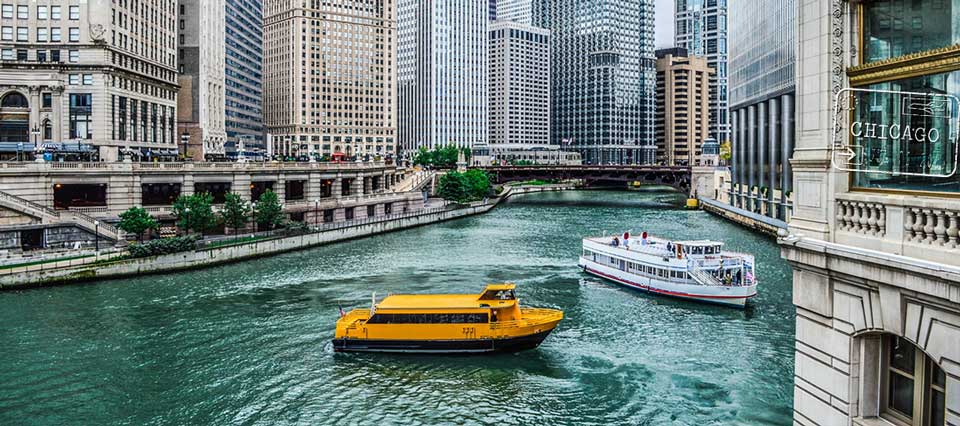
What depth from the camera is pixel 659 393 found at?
3722 cm

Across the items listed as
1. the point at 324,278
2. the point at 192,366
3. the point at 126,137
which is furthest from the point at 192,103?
the point at 192,366

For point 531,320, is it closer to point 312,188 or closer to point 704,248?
point 704,248

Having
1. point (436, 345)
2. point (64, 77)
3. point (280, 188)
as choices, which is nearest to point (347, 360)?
point (436, 345)

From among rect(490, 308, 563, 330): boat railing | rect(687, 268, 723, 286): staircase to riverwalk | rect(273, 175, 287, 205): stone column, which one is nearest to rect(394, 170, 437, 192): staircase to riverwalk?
rect(273, 175, 287, 205): stone column

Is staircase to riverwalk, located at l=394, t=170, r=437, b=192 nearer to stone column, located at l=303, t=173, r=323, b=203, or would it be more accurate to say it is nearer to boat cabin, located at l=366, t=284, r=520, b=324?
stone column, located at l=303, t=173, r=323, b=203

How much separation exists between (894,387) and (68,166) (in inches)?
3368

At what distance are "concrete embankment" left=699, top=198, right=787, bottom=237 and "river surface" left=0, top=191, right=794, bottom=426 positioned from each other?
30.6 metres

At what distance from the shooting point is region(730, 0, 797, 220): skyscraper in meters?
109

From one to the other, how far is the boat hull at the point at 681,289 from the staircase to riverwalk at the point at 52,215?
47.1 m

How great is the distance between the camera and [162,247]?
233 feet

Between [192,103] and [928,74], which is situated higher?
[192,103]

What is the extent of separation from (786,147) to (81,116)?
92610 mm

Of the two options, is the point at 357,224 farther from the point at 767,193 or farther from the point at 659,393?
the point at 659,393

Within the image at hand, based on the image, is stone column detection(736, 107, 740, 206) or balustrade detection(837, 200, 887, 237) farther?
stone column detection(736, 107, 740, 206)
